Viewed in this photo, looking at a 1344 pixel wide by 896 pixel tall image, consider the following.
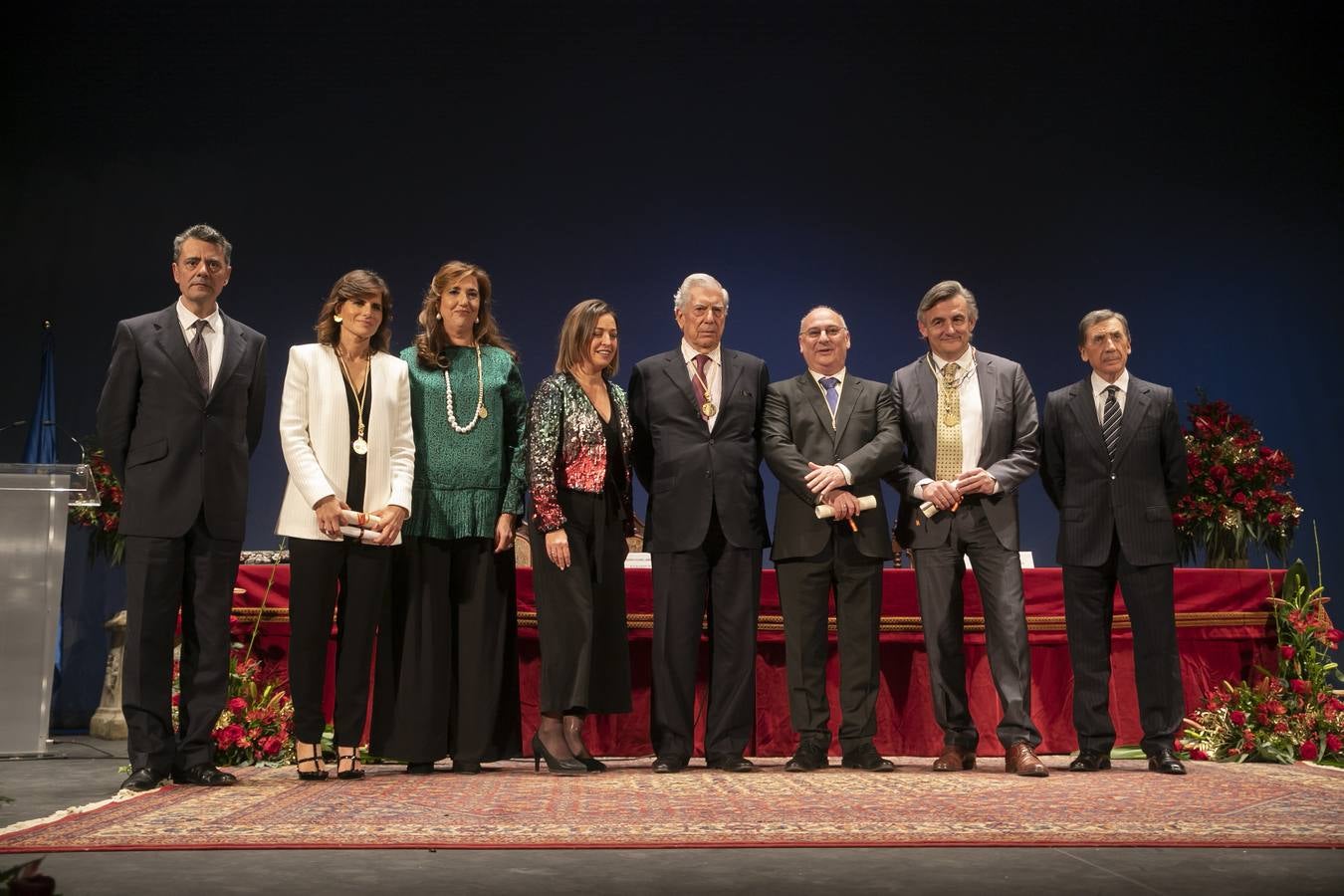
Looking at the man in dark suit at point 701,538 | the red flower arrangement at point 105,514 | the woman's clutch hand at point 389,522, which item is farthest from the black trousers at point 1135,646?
the red flower arrangement at point 105,514

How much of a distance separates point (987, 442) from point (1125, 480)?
1.65 ft

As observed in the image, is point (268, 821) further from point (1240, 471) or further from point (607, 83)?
point (607, 83)

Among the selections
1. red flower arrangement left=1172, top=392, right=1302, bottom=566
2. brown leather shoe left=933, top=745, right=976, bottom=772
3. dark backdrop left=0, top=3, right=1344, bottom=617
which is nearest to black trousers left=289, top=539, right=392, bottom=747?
brown leather shoe left=933, top=745, right=976, bottom=772

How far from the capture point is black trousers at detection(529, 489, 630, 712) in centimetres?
395

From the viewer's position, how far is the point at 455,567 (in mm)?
4059

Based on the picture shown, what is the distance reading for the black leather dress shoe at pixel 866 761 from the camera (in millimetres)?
4031

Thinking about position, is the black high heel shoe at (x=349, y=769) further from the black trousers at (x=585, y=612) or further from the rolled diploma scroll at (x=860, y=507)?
the rolled diploma scroll at (x=860, y=507)

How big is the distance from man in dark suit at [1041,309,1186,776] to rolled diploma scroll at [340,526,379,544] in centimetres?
232

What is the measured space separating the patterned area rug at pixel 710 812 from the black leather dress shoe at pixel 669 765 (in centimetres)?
10

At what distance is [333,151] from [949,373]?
4.25 m

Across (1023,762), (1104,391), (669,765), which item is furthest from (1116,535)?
(669,765)

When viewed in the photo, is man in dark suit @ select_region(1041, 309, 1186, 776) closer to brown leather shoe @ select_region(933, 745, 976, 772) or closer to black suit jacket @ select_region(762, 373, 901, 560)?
brown leather shoe @ select_region(933, 745, 976, 772)

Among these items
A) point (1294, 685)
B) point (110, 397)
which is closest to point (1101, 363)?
point (1294, 685)

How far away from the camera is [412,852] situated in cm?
241
